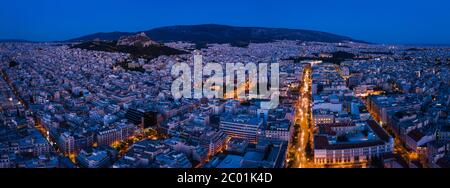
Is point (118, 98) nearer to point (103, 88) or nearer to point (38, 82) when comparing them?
point (103, 88)

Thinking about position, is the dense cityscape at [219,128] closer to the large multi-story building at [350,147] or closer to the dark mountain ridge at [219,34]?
the large multi-story building at [350,147]

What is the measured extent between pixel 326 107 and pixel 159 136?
381 cm

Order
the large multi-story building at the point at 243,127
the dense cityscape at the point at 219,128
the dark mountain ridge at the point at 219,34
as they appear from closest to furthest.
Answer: the dense cityscape at the point at 219,128 < the large multi-story building at the point at 243,127 < the dark mountain ridge at the point at 219,34

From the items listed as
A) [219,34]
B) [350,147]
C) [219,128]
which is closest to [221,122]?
[219,128]

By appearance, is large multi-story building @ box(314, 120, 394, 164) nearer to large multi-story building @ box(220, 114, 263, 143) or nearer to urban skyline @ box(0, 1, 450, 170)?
urban skyline @ box(0, 1, 450, 170)

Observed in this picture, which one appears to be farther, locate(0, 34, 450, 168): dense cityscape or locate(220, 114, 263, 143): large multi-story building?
locate(220, 114, 263, 143): large multi-story building

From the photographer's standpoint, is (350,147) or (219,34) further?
(219,34)

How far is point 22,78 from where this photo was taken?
46.2 feet

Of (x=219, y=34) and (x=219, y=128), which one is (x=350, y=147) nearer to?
(x=219, y=128)

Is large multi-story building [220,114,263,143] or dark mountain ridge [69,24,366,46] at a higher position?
dark mountain ridge [69,24,366,46]

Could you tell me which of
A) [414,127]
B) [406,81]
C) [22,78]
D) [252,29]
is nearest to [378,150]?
[414,127]

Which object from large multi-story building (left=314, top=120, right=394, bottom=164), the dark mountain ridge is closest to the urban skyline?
large multi-story building (left=314, top=120, right=394, bottom=164)

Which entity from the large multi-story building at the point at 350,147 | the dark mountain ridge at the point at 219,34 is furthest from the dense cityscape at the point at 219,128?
the dark mountain ridge at the point at 219,34

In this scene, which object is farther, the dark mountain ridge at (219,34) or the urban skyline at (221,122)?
the dark mountain ridge at (219,34)
